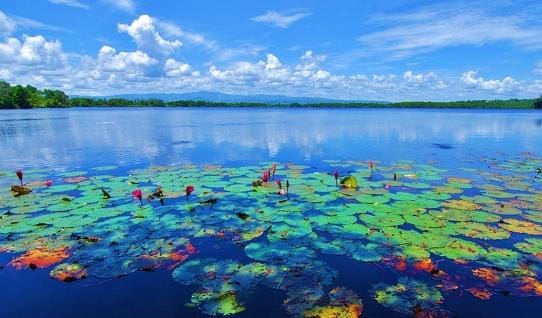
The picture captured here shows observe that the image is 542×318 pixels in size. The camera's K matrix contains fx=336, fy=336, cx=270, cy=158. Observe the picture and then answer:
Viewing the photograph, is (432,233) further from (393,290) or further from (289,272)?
(289,272)

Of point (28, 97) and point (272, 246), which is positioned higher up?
point (28, 97)

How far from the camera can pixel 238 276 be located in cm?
624

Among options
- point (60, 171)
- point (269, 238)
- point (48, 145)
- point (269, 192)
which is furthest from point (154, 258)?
point (48, 145)

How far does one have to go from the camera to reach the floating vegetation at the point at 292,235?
19.4ft

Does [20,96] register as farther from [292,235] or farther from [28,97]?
[292,235]

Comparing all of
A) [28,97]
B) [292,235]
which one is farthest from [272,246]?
[28,97]

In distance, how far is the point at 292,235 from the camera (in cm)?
800

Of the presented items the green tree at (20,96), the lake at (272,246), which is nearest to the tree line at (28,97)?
the green tree at (20,96)

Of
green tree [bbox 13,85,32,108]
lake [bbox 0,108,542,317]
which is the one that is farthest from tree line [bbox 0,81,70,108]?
lake [bbox 0,108,542,317]

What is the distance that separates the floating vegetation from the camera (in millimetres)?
5926

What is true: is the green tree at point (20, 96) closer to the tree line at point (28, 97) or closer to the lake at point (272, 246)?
the tree line at point (28, 97)

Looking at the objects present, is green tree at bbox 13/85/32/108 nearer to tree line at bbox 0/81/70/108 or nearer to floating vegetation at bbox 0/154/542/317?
tree line at bbox 0/81/70/108

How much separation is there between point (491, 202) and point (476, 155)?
1237cm

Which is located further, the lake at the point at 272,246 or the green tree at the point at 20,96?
the green tree at the point at 20,96
